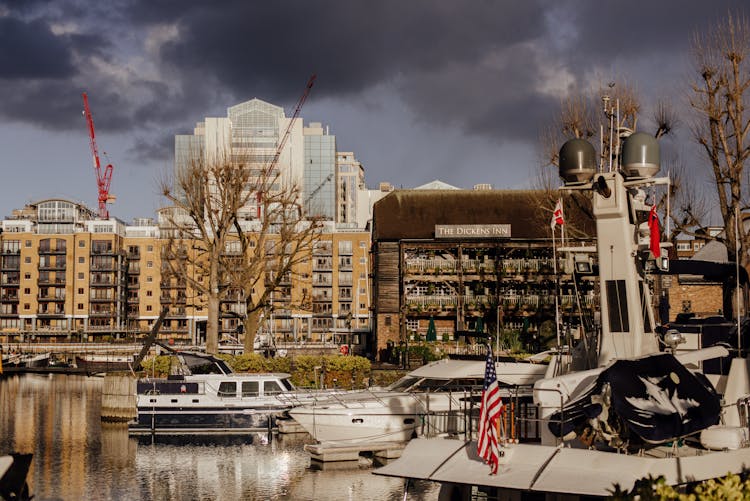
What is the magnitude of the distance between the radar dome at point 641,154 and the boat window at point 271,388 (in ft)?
80.5

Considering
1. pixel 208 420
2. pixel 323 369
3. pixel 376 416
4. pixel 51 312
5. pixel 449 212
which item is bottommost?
pixel 208 420

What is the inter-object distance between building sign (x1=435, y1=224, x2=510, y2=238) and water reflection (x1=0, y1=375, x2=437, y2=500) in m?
35.0

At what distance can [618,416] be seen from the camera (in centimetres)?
1642

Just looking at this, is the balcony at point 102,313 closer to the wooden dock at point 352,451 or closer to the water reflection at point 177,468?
the water reflection at point 177,468

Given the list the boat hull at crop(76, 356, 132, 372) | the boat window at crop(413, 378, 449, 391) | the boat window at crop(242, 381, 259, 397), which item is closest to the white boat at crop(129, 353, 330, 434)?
the boat window at crop(242, 381, 259, 397)

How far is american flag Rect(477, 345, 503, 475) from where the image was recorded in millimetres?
15820

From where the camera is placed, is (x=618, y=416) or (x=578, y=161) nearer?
(x=618, y=416)

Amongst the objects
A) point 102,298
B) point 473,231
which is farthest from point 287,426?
point 102,298

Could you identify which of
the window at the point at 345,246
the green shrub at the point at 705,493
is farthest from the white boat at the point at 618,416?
the window at the point at 345,246

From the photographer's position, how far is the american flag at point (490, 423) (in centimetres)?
1582

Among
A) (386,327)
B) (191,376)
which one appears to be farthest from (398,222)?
(191,376)

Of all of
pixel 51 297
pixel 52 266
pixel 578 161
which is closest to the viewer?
pixel 578 161

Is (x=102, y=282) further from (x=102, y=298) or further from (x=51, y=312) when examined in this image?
(x=51, y=312)

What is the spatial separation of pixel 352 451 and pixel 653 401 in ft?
59.7
